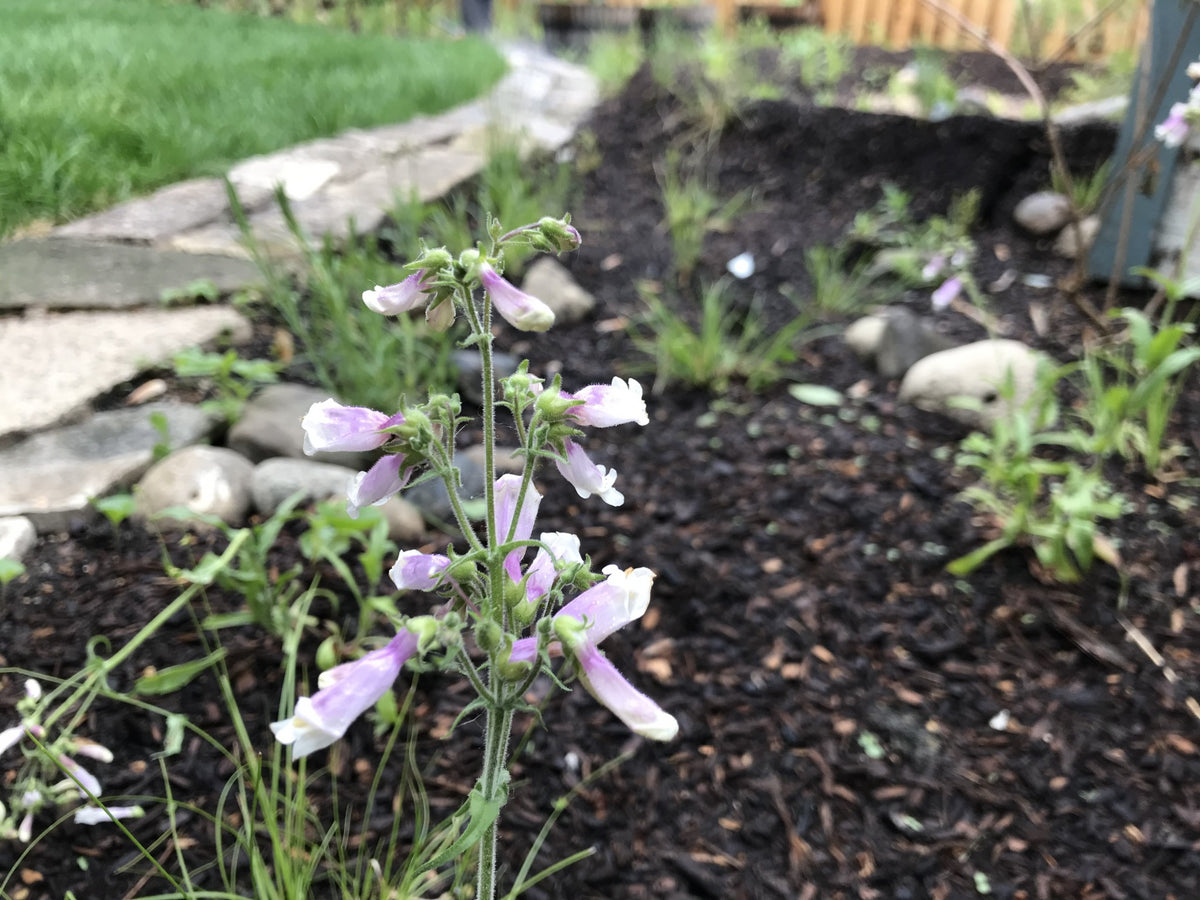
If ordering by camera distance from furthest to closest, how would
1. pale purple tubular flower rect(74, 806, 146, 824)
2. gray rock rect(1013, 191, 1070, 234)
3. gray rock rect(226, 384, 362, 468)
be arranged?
1. gray rock rect(1013, 191, 1070, 234)
2. gray rock rect(226, 384, 362, 468)
3. pale purple tubular flower rect(74, 806, 146, 824)

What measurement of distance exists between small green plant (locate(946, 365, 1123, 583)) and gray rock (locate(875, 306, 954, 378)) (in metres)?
0.59

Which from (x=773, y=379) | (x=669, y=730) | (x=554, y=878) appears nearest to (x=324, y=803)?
(x=554, y=878)

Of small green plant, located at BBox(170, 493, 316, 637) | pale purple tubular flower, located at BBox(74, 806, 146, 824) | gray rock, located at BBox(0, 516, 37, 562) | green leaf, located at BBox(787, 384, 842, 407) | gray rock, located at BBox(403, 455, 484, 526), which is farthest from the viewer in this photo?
green leaf, located at BBox(787, 384, 842, 407)

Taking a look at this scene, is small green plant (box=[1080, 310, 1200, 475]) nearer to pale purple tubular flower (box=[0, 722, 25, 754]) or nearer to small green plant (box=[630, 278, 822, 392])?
small green plant (box=[630, 278, 822, 392])

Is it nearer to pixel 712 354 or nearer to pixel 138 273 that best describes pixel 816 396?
pixel 712 354

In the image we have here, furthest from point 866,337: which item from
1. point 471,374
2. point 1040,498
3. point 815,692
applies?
point 815,692

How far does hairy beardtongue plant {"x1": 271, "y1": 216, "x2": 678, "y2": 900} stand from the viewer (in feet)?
2.61

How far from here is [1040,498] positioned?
232 cm

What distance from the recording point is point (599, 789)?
1562 millimetres

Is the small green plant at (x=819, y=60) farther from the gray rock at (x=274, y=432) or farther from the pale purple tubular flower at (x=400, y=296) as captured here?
the pale purple tubular flower at (x=400, y=296)

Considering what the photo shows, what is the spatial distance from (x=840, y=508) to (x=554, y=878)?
4.22 feet

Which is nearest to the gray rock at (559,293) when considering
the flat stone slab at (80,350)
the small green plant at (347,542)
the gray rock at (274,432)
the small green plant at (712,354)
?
the small green plant at (712,354)

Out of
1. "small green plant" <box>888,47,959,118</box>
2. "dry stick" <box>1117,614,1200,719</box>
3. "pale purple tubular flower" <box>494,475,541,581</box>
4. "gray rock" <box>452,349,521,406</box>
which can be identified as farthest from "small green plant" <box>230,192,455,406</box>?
"small green plant" <box>888,47,959,118</box>

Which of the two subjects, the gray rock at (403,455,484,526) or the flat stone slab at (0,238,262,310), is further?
the flat stone slab at (0,238,262,310)
